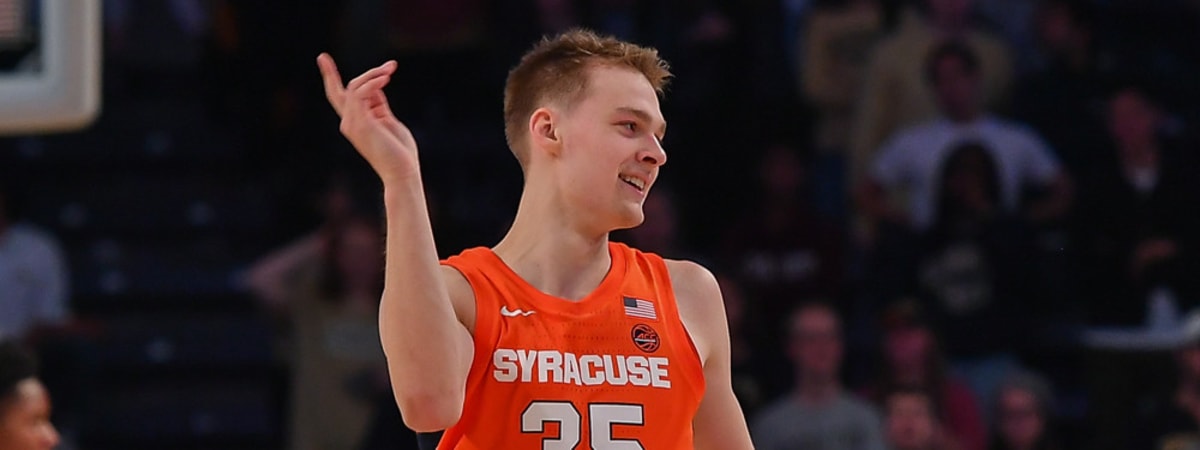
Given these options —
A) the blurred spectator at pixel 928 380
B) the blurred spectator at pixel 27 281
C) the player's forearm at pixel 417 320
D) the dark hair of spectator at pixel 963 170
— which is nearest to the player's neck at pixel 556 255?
the player's forearm at pixel 417 320

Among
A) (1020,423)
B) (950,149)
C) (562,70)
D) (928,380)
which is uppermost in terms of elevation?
(950,149)

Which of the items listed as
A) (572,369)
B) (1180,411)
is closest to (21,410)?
(572,369)

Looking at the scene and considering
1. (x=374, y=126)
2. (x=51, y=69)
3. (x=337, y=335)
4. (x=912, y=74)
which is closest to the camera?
(x=374, y=126)

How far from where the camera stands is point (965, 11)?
10.9 meters

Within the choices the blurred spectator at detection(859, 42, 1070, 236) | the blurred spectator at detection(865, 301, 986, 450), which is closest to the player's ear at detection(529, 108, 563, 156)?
the blurred spectator at detection(865, 301, 986, 450)

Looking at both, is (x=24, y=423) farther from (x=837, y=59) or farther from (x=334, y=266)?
(x=837, y=59)

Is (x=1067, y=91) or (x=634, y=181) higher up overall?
(x=1067, y=91)

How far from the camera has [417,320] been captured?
3.72 m

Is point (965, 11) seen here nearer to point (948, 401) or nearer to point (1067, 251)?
point (1067, 251)

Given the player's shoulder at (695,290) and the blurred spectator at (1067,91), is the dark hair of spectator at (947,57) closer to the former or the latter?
the blurred spectator at (1067,91)

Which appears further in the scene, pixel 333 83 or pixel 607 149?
pixel 607 149

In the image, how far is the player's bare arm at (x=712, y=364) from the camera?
169 inches

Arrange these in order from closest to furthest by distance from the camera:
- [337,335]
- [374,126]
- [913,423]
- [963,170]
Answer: [374,126], [913,423], [337,335], [963,170]

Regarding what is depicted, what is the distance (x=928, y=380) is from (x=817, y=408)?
22.2 inches
